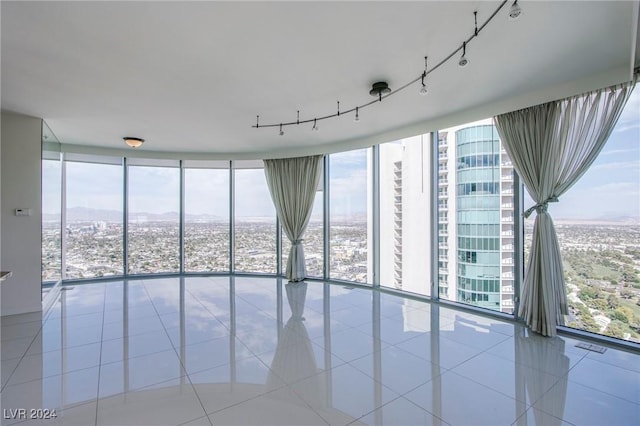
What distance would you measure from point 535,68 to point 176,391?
4.49 meters

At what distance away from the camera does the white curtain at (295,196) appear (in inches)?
249

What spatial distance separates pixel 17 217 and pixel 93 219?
2.13 meters

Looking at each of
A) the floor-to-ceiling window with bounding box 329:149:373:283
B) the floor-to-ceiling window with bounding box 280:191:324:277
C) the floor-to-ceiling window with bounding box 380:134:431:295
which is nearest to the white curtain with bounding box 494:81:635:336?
the floor-to-ceiling window with bounding box 380:134:431:295

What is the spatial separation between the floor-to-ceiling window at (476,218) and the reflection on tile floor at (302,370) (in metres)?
0.46

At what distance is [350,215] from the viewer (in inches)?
240

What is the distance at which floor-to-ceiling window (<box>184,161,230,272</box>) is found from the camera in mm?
7027

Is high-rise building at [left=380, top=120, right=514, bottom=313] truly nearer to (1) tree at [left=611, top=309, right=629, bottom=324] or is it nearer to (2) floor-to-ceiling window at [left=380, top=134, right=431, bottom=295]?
(2) floor-to-ceiling window at [left=380, top=134, right=431, bottom=295]

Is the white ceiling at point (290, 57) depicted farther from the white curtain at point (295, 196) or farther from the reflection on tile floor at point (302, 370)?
the reflection on tile floor at point (302, 370)

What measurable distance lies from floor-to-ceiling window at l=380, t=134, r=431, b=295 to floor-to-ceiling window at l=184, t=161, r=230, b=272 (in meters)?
3.81

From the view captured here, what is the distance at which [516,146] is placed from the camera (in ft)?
12.2

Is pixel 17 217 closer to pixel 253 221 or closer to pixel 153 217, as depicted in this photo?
pixel 153 217

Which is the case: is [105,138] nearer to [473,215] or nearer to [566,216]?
[473,215]

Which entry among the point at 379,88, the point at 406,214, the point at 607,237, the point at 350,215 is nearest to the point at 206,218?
the point at 350,215
